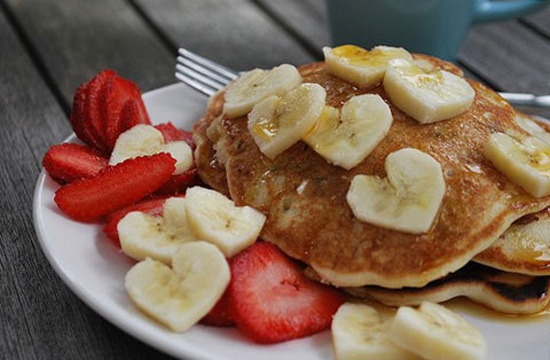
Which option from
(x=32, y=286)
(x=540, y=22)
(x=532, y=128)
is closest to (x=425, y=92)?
(x=532, y=128)

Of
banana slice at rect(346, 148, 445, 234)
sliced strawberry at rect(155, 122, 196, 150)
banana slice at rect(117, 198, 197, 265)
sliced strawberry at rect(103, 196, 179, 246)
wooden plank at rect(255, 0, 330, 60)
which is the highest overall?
banana slice at rect(346, 148, 445, 234)

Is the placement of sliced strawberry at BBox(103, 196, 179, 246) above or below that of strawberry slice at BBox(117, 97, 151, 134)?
above

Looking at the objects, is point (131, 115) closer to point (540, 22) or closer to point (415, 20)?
point (415, 20)

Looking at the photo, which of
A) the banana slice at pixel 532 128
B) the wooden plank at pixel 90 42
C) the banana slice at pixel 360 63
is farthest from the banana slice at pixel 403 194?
the wooden plank at pixel 90 42

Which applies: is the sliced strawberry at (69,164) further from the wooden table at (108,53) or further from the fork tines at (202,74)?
the fork tines at (202,74)

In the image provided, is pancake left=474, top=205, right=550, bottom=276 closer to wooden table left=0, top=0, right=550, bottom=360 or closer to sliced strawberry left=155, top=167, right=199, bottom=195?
sliced strawberry left=155, top=167, right=199, bottom=195

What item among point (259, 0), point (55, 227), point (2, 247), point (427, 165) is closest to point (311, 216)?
point (427, 165)

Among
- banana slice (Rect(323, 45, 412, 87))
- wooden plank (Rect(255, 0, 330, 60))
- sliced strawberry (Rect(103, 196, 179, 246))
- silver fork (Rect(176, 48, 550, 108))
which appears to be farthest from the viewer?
wooden plank (Rect(255, 0, 330, 60))

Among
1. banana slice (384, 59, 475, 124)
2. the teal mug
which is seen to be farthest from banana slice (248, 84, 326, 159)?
the teal mug
